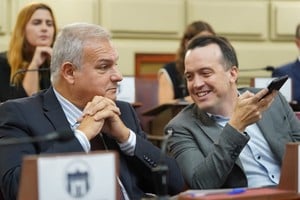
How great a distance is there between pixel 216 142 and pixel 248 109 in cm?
17

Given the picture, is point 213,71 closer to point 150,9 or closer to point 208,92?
point 208,92

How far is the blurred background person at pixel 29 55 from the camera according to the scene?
4.02 m

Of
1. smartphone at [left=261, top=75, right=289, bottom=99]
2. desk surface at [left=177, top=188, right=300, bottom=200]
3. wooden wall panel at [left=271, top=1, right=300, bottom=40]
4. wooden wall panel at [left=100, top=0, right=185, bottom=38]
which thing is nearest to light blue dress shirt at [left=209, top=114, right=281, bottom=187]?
smartphone at [left=261, top=75, right=289, bottom=99]

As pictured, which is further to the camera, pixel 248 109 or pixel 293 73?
pixel 293 73

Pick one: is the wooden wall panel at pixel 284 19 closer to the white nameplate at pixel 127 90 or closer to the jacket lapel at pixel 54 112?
the white nameplate at pixel 127 90

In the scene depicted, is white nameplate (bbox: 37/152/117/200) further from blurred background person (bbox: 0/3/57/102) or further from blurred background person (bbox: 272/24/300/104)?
blurred background person (bbox: 272/24/300/104)

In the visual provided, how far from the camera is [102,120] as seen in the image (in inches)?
89.0

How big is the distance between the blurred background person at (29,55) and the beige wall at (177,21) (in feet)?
4.35

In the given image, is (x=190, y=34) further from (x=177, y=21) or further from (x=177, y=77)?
(x=177, y=21)

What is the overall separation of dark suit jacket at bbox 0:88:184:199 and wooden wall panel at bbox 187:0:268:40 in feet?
12.7

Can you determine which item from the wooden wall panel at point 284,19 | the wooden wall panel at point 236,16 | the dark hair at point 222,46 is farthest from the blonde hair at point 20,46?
the wooden wall panel at point 284,19

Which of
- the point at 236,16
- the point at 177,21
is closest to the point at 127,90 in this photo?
the point at 177,21

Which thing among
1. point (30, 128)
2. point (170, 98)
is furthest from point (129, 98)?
point (30, 128)

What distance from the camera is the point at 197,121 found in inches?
108
